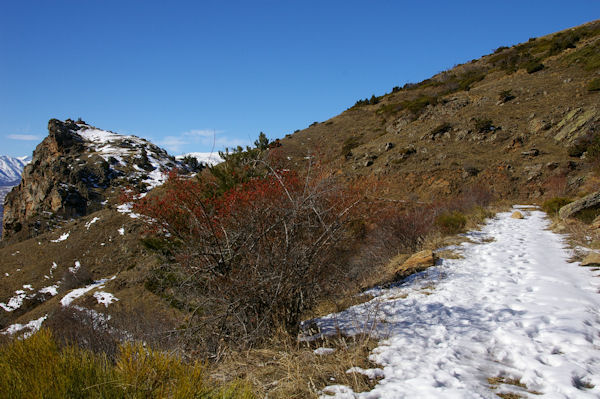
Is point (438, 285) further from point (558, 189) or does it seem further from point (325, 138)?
point (325, 138)

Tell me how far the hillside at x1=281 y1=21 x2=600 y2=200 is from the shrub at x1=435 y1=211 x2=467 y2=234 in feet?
13.4

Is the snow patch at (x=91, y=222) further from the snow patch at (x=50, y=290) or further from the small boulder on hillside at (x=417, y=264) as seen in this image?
the small boulder on hillside at (x=417, y=264)

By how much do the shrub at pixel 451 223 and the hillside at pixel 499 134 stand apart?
4.07 metres

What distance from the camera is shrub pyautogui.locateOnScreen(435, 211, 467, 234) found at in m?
9.68

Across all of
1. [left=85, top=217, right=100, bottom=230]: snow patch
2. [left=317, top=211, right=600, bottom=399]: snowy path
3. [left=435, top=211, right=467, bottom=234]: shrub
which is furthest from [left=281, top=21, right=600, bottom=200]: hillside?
[left=85, top=217, right=100, bottom=230]: snow patch

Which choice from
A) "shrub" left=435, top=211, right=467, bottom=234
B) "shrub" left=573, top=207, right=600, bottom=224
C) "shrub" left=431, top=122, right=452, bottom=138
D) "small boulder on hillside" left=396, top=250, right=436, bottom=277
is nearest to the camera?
"small boulder on hillside" left=396, top=250, right=436, bottom=277

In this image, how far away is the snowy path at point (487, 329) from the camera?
94.6 inches

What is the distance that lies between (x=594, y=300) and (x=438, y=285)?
1879mm

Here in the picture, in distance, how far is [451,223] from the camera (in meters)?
9.88

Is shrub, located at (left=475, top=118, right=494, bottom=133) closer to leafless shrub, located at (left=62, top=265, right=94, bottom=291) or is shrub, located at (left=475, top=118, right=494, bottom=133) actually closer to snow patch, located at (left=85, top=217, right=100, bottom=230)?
leafless shrub, located at (left=62, top=265, right=94, bottom=291)

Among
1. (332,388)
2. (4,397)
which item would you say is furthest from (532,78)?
(4,397)

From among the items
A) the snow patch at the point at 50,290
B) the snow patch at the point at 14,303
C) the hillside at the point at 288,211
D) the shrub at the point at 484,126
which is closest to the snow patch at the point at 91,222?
the hillside at the point at 288,211

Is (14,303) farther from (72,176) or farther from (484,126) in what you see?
(484,126)

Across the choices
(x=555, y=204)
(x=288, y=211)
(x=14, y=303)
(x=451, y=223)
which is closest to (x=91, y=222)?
(x=14, y=303)
